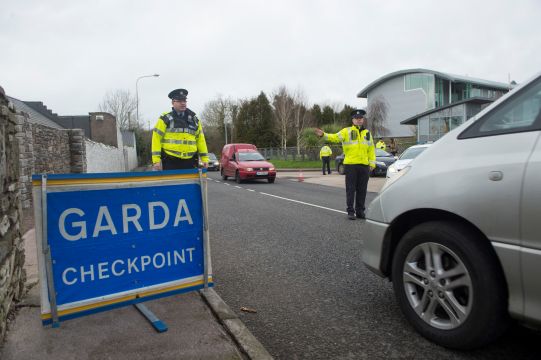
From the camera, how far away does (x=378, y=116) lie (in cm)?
5400

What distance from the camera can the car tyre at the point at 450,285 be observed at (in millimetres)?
2285

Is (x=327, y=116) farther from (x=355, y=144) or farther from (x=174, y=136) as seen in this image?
(x=174, y=136)

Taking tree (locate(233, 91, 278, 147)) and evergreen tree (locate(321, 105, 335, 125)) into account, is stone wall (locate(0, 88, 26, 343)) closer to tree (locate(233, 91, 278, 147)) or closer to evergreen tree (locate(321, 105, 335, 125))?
tree (locate(233, 91, 278, 147))

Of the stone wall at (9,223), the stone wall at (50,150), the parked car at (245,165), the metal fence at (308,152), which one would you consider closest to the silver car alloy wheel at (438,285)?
the stone wall at (9,223)

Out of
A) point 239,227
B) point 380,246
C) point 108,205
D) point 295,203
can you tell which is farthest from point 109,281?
point 295,203

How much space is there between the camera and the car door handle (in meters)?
2.22

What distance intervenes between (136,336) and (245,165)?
1519cm

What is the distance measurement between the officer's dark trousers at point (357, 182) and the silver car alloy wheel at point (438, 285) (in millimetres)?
4704

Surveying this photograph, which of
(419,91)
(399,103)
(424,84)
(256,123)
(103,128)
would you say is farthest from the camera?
(256,123)

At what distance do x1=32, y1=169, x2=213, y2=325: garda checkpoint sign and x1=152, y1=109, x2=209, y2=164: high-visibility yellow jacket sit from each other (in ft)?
7.17

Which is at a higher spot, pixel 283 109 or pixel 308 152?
pixel 283 109

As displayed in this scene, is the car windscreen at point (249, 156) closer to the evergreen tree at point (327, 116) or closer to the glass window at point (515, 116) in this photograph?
the glass window at point (515, 116)

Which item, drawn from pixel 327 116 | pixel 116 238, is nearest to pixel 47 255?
pixel 116 238

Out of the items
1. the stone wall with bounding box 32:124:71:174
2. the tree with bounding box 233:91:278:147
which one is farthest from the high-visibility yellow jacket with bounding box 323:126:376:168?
the tree with bounding box 233:91:278:147
